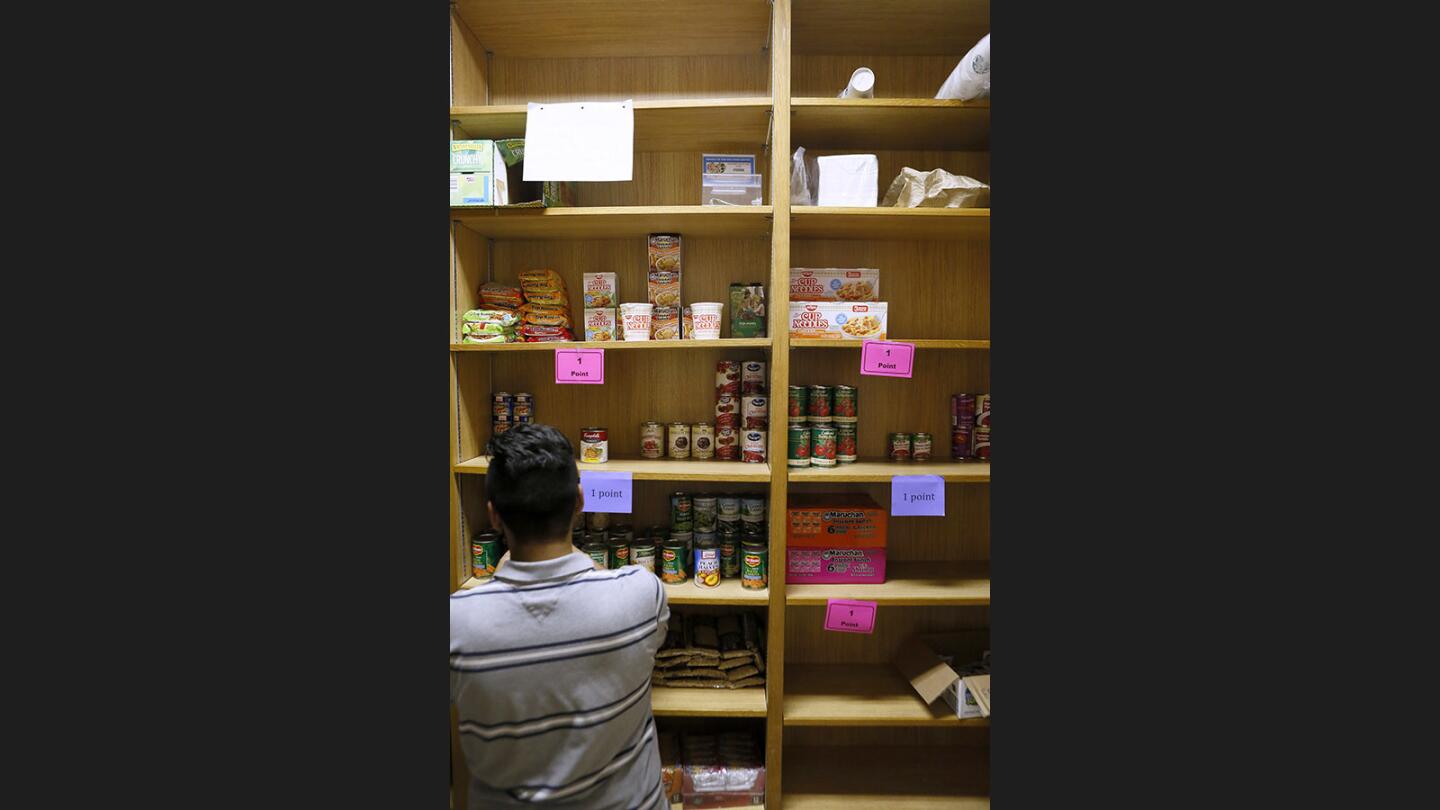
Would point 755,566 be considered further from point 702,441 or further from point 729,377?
point 729,377

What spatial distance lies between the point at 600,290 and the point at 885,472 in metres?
1.16

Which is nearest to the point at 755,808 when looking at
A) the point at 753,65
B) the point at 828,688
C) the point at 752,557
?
the point at 828,688

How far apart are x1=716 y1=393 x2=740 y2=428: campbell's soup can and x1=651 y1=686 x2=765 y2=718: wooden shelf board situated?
912 mm

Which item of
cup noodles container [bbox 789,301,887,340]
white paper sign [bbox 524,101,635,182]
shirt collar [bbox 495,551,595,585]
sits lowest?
shirt collar [bbox 495,551,595,585]

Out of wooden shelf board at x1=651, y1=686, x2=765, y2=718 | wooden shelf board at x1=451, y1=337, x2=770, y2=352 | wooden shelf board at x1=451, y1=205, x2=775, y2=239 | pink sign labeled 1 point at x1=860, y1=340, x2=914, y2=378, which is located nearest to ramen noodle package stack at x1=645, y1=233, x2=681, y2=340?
wooden shelf board at x1=451, y1=205, x2=775, y2=239

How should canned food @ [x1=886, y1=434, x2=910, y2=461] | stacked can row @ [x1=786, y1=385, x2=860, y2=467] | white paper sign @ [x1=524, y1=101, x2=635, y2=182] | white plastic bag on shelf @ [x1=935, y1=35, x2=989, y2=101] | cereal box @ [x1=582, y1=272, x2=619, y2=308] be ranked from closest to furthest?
white plastic bag on shelf @ [x1=935, y1=35, x2=989, y2=101] < white paper sign @ [x1=524, y1=101, x2=635, y2=182] < stacked can row @ [x1=786, y1=385, x2=860, y2=467] < cereal box @ [x1=582, y1=272, x2=619, y2=308] < canned food @ [x1=886, y1=434, x2=910, y2=461]

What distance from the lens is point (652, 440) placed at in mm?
2498

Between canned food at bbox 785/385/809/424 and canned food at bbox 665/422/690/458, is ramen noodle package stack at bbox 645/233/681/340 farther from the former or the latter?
canned food at bbox 785/385/809/424

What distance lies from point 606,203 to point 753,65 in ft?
2.47

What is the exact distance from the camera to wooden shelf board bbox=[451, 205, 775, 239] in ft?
7.24

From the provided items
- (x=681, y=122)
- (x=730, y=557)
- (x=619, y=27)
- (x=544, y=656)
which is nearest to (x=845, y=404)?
(x=730, y=557)

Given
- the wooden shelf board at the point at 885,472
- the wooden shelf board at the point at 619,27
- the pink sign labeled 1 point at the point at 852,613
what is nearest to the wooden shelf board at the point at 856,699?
the pink sign labeled 1 point at the point at 852,613

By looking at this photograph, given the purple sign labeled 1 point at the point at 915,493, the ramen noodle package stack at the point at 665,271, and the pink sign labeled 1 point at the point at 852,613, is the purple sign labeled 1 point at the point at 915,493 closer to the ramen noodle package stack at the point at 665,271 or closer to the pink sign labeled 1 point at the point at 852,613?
the pink sign labeled 1 point at the point at 852,613

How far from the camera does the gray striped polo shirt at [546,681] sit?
1366mm
